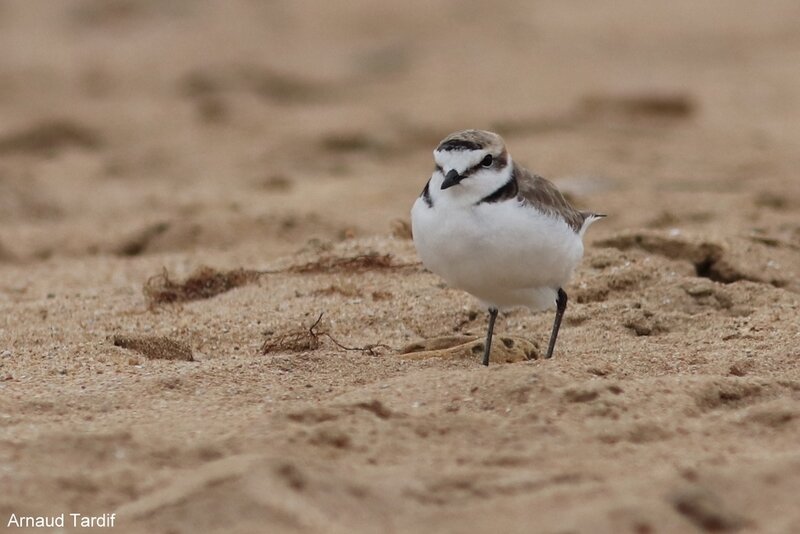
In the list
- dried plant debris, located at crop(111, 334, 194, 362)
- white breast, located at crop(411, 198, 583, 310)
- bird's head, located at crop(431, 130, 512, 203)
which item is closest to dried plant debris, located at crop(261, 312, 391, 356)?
dried plant debris, located at crop(111, 334, 194, 362)

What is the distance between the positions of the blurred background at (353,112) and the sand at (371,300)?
0.05m

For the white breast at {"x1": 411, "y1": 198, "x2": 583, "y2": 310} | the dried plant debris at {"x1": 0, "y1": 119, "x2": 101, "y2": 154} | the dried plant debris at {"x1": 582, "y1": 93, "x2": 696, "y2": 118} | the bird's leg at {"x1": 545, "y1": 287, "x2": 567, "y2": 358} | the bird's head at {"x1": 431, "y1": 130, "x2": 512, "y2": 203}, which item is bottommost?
the dried plant debris at {"x1": 0, "y1": 119, "x2": 101, "y2": 154}

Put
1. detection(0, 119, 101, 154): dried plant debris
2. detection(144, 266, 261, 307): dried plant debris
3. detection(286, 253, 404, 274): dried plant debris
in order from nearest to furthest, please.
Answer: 1. detection(144, 266, 261, 307): dried plant debris
2. detection(286, 253, 404, 274): dried plant debris
3. detection(0, 119, 101, 154): dried plant debris

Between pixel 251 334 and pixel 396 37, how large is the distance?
10.5 metres

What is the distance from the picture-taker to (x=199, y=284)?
22.6 feet

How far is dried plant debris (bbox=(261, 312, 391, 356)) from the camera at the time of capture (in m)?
5.77

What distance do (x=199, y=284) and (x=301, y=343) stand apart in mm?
1253

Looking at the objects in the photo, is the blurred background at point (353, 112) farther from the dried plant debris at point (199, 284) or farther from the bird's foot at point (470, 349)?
the bird's foot at point (470, 349)

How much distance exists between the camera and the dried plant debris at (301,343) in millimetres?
5770

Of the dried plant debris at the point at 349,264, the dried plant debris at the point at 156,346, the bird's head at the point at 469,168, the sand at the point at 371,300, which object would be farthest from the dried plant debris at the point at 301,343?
the dried plant debris at the point at 349,264

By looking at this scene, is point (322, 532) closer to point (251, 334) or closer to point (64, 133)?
point (251, 334)

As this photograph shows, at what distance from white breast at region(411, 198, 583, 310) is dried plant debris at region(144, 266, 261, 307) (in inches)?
72.8

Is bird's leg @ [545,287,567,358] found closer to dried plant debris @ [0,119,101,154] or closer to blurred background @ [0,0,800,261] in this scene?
blurred background @ [0,0,800,261]

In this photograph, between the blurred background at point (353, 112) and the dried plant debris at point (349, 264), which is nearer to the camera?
the dried plant debris at point (349, 264)
